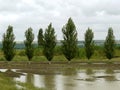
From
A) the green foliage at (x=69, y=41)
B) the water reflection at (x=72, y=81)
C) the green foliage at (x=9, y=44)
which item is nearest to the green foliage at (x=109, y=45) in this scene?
the green foliage at (x=69, y=41)

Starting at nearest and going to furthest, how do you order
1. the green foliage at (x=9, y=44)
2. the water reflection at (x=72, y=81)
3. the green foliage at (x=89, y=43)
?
the water reflection at (x=72, y=81) → the green foliage at (x=9, y=44) → the green foliage at (x=89, y=43)

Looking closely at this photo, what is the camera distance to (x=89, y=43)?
73250mm

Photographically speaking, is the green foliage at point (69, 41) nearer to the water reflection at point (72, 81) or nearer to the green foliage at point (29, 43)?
the green foliage at point (29, 43)

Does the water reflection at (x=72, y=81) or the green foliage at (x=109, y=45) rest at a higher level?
the green foliage at (x=109, y=45)

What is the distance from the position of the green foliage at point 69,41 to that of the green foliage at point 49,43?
6.58ft

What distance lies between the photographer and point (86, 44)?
73.1 m

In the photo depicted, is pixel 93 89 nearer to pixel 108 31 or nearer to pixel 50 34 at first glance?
pixel 50 34

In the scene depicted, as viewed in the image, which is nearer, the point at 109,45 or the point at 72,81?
the point at 72,81

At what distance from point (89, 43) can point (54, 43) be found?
7.42 meters

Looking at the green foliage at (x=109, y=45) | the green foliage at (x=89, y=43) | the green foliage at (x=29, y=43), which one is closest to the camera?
the green foliage at (x=29, y=43)

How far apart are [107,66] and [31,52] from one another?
1533 cm

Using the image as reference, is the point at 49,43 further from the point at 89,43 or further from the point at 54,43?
the point at 89,43

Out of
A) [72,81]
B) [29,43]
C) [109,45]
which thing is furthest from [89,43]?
[72,81]

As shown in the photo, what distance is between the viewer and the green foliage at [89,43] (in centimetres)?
7116
